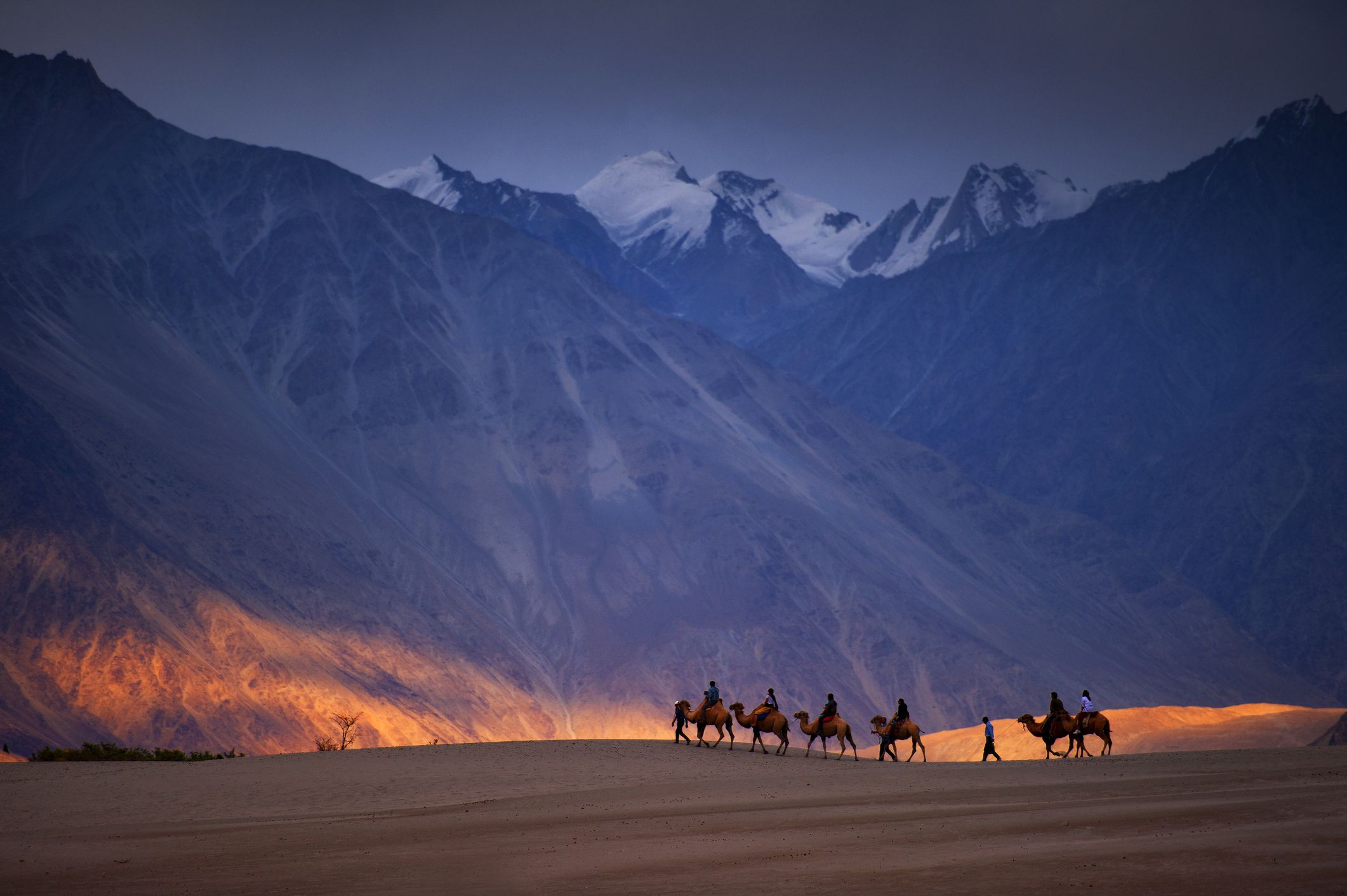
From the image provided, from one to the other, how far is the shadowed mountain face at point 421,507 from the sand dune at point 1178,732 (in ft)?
88.0

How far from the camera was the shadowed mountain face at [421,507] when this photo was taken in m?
84.9

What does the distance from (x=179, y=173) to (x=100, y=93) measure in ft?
45.8

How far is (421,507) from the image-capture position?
115375 millimetres

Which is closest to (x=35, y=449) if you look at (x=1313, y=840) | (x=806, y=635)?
(x=806, y=635)

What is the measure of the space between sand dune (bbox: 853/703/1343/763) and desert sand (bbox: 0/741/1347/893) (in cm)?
3550

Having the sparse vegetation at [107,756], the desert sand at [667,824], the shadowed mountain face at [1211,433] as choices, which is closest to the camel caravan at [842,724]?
the desert sand at [667,824]

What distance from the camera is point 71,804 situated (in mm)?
26875

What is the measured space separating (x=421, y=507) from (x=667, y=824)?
315 feet

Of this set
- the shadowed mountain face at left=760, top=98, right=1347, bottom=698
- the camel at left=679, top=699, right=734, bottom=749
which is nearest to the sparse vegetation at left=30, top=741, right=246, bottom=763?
the camel at left=679, top=699, right=734, bottom=749

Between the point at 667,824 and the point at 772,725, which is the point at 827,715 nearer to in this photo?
the point at 772,725

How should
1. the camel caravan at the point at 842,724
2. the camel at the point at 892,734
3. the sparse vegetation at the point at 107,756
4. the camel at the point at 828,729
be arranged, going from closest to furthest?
1. the camel caravan at the point at 842,724
2. the sparse vegetation at the point at 107,756
3. the camel at the point at 828,729
4. the camel at the point at 892,734

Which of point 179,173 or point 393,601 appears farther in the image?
point 179,173

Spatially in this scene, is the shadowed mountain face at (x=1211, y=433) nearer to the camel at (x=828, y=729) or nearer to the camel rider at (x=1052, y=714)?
the camel rider at (x=1052, y=714)

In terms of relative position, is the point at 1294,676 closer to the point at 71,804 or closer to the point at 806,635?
the point at 806,635
